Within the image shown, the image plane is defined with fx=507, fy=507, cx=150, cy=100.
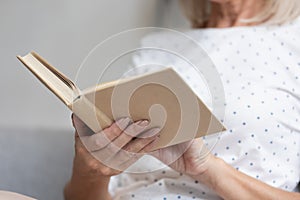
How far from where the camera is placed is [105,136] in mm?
714

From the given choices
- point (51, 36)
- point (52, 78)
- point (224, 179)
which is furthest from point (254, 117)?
point (51, 36)

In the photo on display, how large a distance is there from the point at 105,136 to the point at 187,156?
0.18m

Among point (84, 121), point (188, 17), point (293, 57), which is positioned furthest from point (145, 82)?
point (188, 17)

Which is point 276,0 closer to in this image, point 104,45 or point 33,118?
point 104,45

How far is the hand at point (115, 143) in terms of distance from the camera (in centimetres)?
71

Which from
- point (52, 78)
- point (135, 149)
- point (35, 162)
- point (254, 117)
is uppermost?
point (52, 78)

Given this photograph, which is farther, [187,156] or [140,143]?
[187,156]

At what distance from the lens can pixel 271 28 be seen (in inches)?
43.3

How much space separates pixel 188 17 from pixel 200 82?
381 millimetres

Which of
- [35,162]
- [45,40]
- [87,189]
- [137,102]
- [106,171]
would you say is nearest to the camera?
[137,102]

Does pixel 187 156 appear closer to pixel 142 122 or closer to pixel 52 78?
pixel 142 122

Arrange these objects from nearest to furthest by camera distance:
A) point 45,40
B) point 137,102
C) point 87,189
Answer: point 137,102 → point 87,189 → point 45,40

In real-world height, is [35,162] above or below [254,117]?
below

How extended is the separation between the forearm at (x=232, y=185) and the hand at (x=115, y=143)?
16cm
